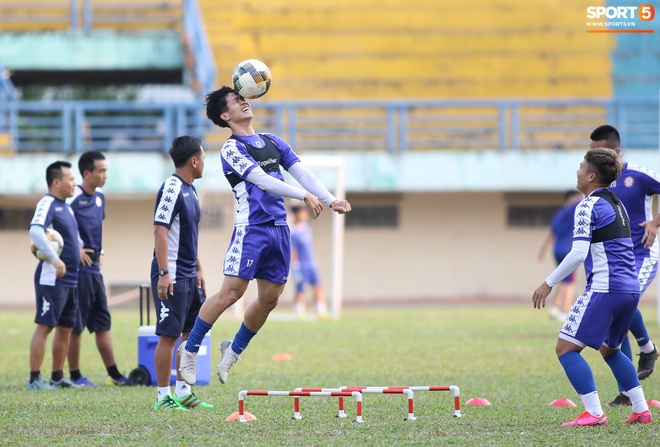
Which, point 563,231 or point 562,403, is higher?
point 563,231

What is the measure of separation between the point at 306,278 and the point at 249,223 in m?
12.9

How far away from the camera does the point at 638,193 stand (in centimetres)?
838

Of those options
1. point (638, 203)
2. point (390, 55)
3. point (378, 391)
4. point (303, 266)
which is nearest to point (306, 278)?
point (303, 266)

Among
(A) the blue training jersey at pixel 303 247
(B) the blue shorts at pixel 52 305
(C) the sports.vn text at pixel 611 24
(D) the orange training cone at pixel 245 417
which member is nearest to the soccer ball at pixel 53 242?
(B) the blue shorts at pixel 52 305

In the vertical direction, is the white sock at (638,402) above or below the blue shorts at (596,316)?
below

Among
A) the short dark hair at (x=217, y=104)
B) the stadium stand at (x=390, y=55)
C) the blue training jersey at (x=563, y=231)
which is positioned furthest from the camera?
the stadium stand at (x=390, y=55)

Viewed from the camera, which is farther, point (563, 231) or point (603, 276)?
point (563, 231)

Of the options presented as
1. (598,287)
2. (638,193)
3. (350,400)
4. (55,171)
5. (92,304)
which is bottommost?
(350,400)

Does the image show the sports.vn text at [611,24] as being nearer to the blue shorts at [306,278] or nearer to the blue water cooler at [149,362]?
the blue shorts at [306,278]

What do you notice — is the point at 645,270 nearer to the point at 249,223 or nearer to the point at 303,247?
the point at 249,223

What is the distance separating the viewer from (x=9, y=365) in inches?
452

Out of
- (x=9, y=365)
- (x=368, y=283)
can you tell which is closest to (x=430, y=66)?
(x=368, y=283)

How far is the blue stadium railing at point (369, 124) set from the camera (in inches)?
928

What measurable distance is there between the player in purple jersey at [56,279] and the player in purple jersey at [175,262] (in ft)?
5.23
